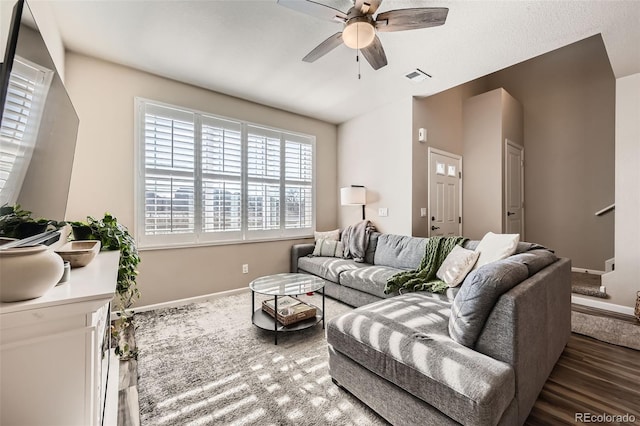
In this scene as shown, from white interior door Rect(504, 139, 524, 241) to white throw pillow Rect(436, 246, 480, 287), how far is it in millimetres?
2486

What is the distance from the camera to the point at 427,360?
1.29m

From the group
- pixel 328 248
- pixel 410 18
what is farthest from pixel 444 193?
pixel 410 18

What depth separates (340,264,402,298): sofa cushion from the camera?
111 inches

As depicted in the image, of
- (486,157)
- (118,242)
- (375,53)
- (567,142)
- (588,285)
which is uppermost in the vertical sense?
(375,53)

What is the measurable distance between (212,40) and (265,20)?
0.61 m

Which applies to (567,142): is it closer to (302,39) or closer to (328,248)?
(328,248)

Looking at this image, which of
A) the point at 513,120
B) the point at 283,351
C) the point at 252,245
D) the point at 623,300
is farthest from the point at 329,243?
the point at 513,120

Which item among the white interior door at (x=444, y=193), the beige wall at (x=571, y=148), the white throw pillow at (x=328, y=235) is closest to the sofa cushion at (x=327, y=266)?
the white throw pillow at (x=328, y=235)

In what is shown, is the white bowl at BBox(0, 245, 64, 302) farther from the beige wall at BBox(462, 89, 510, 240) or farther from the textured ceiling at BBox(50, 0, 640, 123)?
the beige wall at BBox(462, 89, 510, 240)

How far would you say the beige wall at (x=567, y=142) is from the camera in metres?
4.14

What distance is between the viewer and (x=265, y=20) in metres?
2.22

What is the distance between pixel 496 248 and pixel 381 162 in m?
2.24

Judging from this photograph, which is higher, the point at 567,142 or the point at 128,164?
the point at 567,142

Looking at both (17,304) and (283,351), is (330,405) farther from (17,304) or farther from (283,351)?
(17,304)
